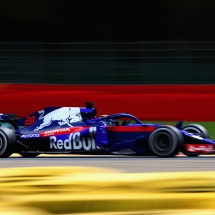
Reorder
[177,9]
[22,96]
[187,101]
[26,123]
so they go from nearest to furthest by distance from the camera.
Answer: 1. [26,123]
2. [187,101]
3. [22,96]
4. [177,9]

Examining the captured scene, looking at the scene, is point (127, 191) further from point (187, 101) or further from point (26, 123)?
point (187, 101)

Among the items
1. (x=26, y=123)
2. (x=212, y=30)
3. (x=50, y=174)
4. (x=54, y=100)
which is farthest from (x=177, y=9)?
(x=50, y=174)

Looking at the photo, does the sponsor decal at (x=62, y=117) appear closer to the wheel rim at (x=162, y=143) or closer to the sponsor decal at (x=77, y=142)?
the sponsor decal at (x=77, y=142)

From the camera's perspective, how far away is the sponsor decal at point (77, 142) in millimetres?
11367

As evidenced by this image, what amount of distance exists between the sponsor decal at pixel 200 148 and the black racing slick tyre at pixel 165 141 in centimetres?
19

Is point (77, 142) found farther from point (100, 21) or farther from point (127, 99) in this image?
point (100, 21)

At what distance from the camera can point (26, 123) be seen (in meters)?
12.0

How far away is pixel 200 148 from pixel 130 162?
127 centimetres

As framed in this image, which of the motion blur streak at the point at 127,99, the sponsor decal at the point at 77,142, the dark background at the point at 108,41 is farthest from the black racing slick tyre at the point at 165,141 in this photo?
the dark background at the point at 108,41

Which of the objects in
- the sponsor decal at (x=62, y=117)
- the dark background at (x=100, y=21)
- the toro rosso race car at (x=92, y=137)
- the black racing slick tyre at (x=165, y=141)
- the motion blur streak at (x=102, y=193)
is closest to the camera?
the motion blur streak at (x=102, y=193)

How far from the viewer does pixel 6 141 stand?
1155 centimetres

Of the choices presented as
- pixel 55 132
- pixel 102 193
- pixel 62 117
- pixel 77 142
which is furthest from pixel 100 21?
pixel 102 193

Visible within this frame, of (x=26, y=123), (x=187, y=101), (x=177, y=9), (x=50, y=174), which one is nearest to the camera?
(x=50, y=174)

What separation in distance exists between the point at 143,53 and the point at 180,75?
1.05 meters
